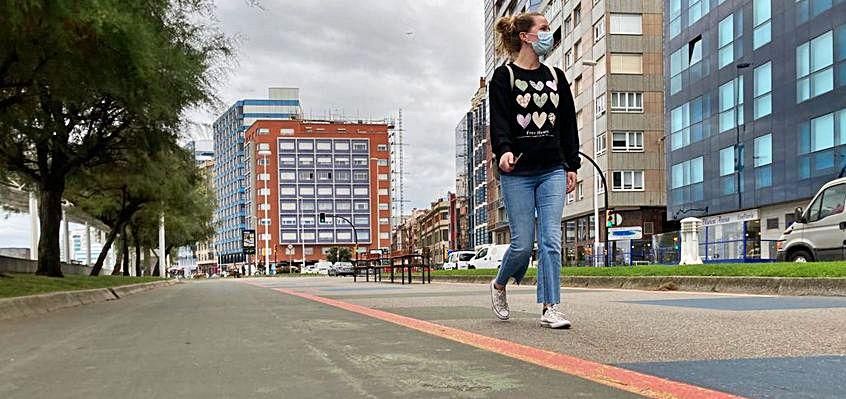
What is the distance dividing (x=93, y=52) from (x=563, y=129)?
8.04 metres

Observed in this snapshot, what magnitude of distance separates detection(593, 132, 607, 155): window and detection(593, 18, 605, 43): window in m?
6.80

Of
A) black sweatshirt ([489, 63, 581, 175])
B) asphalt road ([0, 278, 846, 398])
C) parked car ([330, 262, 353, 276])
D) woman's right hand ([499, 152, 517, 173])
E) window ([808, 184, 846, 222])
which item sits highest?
black sweatshirt ([489, 63, 581, 175])

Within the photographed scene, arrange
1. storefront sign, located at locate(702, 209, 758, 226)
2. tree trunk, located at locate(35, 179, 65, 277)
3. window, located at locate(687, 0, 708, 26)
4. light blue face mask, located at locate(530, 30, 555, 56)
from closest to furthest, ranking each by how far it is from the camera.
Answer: light blue face mask, located at locate(530, 30, 555, 56) → tree trunk, located at locate(35, 179, 65, 277) → storefront sign, located at locate(702, 209, 758, 226) → window, located at locate(687, 0, 708, 26)

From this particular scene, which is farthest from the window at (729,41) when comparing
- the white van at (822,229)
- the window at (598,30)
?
the white van at (822,229)

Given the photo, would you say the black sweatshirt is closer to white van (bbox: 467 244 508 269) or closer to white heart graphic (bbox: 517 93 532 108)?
white heart graphic (bbox: 517 93 532 108)

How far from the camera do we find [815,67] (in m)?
31.5

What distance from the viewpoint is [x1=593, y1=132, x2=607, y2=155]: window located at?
5010 cm

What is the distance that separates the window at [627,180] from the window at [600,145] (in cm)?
202

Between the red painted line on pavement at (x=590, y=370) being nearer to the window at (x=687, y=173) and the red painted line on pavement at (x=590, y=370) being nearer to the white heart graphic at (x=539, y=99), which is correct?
the white heart graphic at (x=539, y=99)

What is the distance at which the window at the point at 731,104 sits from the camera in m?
37.3

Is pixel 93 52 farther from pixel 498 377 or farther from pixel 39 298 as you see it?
pixel 498 377

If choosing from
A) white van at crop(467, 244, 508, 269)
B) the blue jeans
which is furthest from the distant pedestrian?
white van at crop(467, 244, 508, 269)

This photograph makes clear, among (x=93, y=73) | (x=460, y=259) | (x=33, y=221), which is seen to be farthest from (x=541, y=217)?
(x=460, y=259)

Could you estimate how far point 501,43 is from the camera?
616 cm
